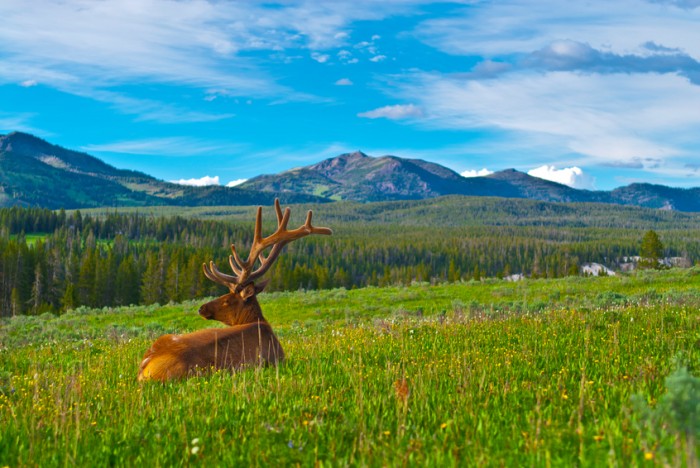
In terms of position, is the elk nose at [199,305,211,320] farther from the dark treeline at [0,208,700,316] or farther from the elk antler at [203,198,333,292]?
the dark treeline at [0,208,700,316]


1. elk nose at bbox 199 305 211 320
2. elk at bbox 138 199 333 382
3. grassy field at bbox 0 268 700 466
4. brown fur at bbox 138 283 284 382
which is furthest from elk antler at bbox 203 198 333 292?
grassy field at bbox 0 268 700 466

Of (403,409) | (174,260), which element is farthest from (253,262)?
(174,260)

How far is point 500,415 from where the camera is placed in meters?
5.02

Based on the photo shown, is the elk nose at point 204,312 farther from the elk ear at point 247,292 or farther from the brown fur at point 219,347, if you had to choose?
the elk ear at point 247,292

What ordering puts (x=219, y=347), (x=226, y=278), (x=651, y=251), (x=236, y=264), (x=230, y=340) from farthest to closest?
(x=651, y=251), (x=236, y=264), (x=226, y=278), (x=230, y=340), (x=219, y=347)

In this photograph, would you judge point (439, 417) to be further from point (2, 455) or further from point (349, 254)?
point (349, 254)

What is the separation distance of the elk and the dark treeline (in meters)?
66.7

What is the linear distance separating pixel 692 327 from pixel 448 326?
4.66 m

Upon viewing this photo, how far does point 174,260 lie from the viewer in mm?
97812

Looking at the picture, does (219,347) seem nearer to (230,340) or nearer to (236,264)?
(230,340)

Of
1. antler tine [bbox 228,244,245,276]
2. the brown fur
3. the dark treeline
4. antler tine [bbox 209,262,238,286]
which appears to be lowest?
the dark treeline

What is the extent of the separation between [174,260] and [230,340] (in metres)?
93.1

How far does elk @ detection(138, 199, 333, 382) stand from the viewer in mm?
8602

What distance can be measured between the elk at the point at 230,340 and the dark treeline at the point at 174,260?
6668 cm
